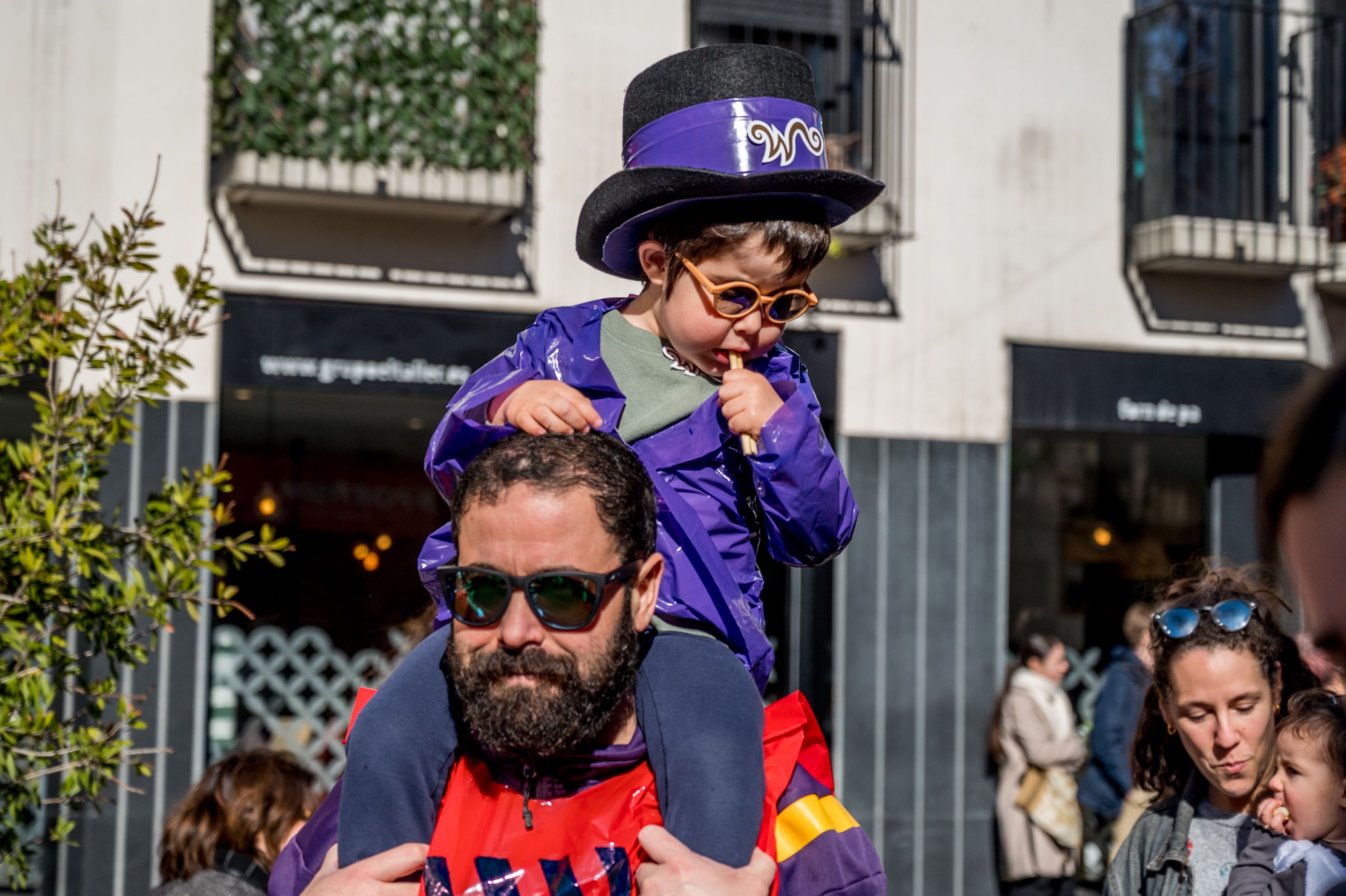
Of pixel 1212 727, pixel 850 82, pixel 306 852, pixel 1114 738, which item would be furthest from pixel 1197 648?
pixel 850 82

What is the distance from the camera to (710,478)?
8.26 ft

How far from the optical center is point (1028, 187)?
9328 mm

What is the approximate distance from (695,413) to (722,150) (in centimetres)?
→ 46

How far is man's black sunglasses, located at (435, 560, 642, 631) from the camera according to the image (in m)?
2.16

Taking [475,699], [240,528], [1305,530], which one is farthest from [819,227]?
[240,528]

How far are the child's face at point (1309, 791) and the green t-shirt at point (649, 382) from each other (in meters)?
1.54

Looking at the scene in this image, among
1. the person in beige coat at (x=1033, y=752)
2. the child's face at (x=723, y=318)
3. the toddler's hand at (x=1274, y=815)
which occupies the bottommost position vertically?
the person in beige coat at (x=1033, y=752)

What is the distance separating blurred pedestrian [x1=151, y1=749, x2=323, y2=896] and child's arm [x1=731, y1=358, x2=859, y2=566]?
2.14 metres

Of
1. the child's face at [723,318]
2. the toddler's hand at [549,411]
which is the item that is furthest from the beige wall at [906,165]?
the toddler's hand at [549,411]

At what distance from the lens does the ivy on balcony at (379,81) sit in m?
7.77

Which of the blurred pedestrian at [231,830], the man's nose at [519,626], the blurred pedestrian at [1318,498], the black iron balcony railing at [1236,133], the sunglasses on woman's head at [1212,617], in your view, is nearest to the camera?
the blurred pedestrian at [1318,498]

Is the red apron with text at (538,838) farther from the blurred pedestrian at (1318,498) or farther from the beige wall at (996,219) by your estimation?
the beige wall at (996,219)

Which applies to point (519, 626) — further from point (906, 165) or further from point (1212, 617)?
point (906, 165)

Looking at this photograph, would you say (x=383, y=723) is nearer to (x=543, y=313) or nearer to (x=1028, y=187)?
(x=543, y=313)
